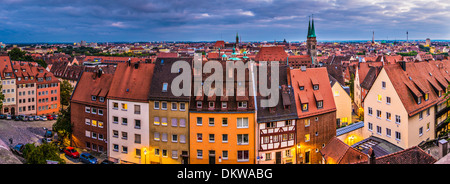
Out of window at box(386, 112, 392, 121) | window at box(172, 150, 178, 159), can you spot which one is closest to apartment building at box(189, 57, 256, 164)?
window at box(172, 150, 178, 159)

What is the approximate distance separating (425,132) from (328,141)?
11524 mm

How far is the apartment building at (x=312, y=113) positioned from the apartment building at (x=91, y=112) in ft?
77.2

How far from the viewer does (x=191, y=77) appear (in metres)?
37.6

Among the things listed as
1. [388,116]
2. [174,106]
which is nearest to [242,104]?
[174,106]

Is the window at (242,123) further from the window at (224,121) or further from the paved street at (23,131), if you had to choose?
the paved street at (23,131)

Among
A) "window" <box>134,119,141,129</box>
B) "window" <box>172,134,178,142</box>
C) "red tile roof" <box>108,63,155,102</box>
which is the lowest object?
"window" <box>172,134,178,142</box>

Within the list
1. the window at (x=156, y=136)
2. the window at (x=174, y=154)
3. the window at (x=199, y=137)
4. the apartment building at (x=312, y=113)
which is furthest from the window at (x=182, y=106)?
the apartment building at (x=312, y=113)

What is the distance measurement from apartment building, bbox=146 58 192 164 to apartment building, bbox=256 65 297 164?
317 inches

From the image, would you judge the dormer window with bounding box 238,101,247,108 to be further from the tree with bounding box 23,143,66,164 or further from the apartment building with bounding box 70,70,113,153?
the tree with bounding box 23,143,66,164

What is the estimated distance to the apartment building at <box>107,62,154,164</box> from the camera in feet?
125

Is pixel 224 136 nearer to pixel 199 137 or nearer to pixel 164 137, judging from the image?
pixel 199 137

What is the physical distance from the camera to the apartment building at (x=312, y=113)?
3712 cm
